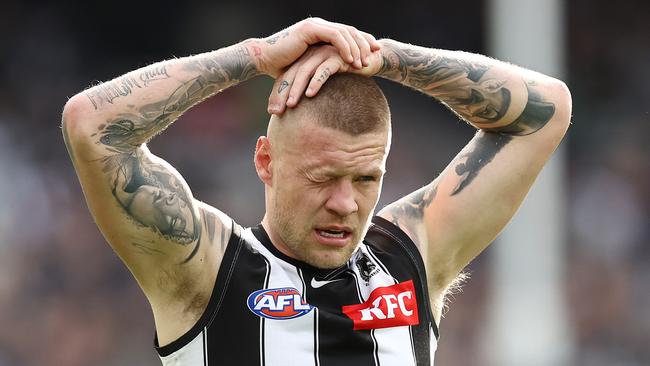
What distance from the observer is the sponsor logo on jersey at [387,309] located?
3.90m

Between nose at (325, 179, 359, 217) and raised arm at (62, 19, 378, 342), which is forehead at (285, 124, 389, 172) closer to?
nose at (325, 179, 359, 217)

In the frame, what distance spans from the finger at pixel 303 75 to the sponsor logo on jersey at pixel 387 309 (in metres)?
0.71

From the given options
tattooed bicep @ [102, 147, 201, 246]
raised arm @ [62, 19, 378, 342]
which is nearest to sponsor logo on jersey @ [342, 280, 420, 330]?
raised arm @ [62, 19, 378, 342]

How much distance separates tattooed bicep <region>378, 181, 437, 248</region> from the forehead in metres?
0.44

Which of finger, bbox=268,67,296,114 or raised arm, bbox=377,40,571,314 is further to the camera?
raised arm, bbox=377,40,571,314

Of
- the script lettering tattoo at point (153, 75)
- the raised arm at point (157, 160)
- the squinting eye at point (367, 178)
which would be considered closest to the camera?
the raised arm at point (157, 160)

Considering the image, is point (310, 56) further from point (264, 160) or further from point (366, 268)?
point (366, 268)

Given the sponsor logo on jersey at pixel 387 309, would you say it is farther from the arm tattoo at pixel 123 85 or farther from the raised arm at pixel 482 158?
the arm tattoo at pixel 123 85

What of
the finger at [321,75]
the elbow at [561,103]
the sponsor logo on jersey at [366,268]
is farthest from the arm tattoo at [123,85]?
the elbow at [561,103]

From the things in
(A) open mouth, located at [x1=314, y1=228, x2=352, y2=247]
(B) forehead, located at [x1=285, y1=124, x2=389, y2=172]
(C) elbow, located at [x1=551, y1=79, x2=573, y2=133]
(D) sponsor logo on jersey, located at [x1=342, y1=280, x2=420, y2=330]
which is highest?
(C) elbow, located at [x1=551, y1=79, x2=573, y2=133]

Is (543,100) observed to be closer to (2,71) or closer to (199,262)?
(199,262)

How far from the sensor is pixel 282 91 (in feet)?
12.5

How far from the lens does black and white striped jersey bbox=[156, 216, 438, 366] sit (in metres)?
3.75

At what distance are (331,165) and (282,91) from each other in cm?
29
